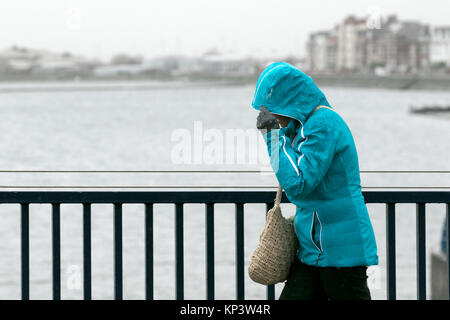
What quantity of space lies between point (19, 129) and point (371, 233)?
302 feet

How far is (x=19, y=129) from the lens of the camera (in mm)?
91312

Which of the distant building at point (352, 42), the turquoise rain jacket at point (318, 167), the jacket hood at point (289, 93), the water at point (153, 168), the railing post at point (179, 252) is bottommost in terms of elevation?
the water at point (153, 168)

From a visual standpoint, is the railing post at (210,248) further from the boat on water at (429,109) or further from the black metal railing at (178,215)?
the boat on water at (429,109)

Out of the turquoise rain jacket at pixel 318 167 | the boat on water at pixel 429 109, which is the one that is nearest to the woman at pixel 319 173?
the turquoise rain jacket at pixel 318 167

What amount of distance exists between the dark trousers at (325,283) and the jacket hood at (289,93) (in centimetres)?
57

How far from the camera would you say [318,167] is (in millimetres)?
2646

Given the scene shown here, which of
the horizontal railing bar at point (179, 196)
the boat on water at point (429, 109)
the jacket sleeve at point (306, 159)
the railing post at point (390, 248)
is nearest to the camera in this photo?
the jacket sleeve at point (306, 159)

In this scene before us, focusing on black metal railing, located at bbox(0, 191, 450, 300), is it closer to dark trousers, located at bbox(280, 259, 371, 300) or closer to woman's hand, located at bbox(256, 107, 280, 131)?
dark trousers, located at bbox(280, 259, 371, 300)

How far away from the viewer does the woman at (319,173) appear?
2.66 meters

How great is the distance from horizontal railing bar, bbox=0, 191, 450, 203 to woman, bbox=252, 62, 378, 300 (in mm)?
666

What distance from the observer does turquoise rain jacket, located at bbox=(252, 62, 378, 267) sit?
105 inches

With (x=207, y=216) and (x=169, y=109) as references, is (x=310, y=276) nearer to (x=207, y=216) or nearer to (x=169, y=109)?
(x=207, y=216)
